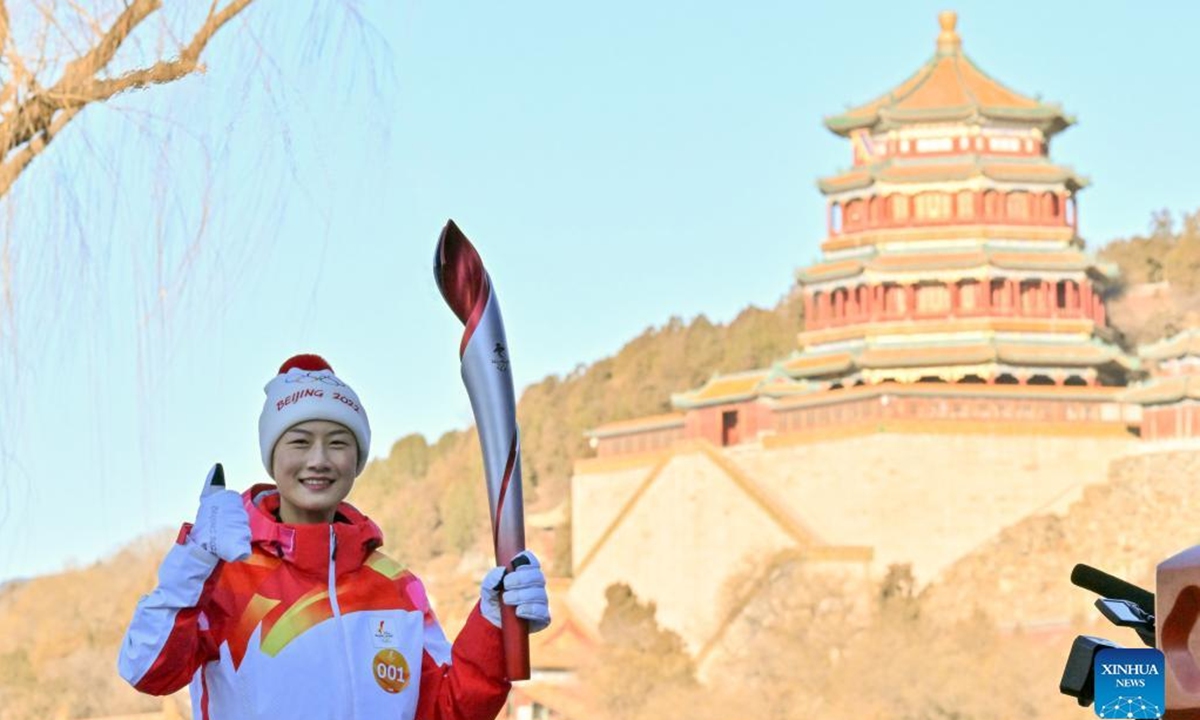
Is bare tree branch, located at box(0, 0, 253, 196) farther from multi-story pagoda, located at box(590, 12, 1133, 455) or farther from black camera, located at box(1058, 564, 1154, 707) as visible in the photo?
multi-story pagoda, located at box(590, 12, 1133, 455)

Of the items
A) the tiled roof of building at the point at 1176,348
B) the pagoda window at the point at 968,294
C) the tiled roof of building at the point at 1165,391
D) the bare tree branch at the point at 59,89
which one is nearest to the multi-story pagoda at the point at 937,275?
the pagoda window at the point at 968,294

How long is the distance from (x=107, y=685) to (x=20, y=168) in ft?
99.4

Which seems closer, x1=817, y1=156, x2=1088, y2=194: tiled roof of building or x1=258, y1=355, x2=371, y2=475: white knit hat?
x1=258, y1=355, x2=371, y2=475: white knit hat

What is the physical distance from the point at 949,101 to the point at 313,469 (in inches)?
1678

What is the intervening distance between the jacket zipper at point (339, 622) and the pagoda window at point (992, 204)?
139 ft

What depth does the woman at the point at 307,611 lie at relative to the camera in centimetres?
375

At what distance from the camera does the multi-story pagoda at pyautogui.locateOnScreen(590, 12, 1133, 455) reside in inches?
1710

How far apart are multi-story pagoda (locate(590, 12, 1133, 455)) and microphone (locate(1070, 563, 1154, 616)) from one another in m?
38.2

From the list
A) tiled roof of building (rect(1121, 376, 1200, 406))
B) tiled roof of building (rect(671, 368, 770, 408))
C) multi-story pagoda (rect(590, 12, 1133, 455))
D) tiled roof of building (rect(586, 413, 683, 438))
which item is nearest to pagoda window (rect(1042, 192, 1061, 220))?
multi-story pagoda (rect(590, 12, 1133, 455))

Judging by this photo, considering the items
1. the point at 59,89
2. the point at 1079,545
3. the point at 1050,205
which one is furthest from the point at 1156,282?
the point at 59,89

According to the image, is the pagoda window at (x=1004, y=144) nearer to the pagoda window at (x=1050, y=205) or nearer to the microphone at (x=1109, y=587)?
the pagoda window at (x=1050, y=205)

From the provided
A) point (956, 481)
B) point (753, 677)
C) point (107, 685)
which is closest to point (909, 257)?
point (956, 481)

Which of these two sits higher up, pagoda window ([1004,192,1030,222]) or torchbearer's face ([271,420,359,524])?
pagoda window ([1004,192,1030,222])

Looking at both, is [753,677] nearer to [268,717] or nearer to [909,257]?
[909,257]
